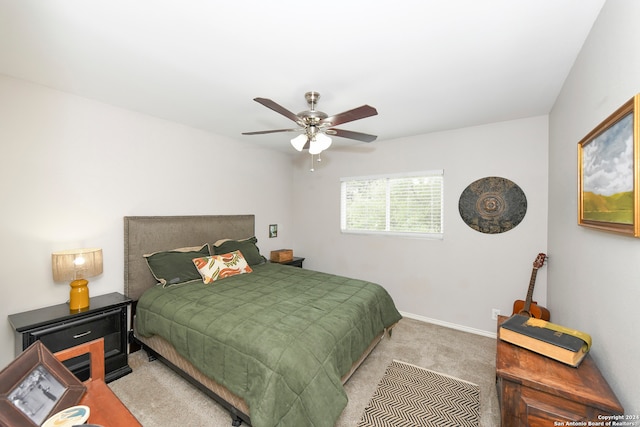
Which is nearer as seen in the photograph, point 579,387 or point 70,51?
point 579,387

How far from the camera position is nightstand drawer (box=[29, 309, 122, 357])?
6.41 feet

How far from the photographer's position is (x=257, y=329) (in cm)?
176

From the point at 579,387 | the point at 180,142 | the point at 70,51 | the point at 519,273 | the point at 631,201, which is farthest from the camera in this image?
the point at 180,142

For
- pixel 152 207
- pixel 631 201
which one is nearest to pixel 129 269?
pixel 152 207

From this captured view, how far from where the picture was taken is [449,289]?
11.1 feet

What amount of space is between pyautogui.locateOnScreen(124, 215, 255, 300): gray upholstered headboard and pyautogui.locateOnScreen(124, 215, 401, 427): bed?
0.04ft

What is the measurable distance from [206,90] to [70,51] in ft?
2.90

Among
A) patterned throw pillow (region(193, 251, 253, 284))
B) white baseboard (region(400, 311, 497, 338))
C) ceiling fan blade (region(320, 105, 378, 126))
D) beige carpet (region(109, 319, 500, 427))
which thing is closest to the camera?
ceiling fan blade (region(320, 105, 378, 126))

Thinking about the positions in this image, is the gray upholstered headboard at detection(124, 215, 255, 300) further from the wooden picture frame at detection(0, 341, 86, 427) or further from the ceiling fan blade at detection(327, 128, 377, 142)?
the ceiling fan blade at detection(327, 128, 377, 142)

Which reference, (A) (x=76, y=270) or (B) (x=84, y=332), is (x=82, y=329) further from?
(A) (x=76, y=270)

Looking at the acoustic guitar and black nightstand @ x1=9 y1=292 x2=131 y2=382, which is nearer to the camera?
black nightstand @ x1=9 y1=292 x2=131 y2=382

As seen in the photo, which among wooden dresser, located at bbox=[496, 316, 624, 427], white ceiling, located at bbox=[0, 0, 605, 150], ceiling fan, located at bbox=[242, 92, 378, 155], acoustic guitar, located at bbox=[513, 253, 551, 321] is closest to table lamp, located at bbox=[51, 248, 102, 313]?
white ceiling, located at bbox=[0, 0, 605, 150]

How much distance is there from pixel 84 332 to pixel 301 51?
285cm

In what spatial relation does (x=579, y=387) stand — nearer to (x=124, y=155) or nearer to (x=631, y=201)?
(x=631, y=201)
